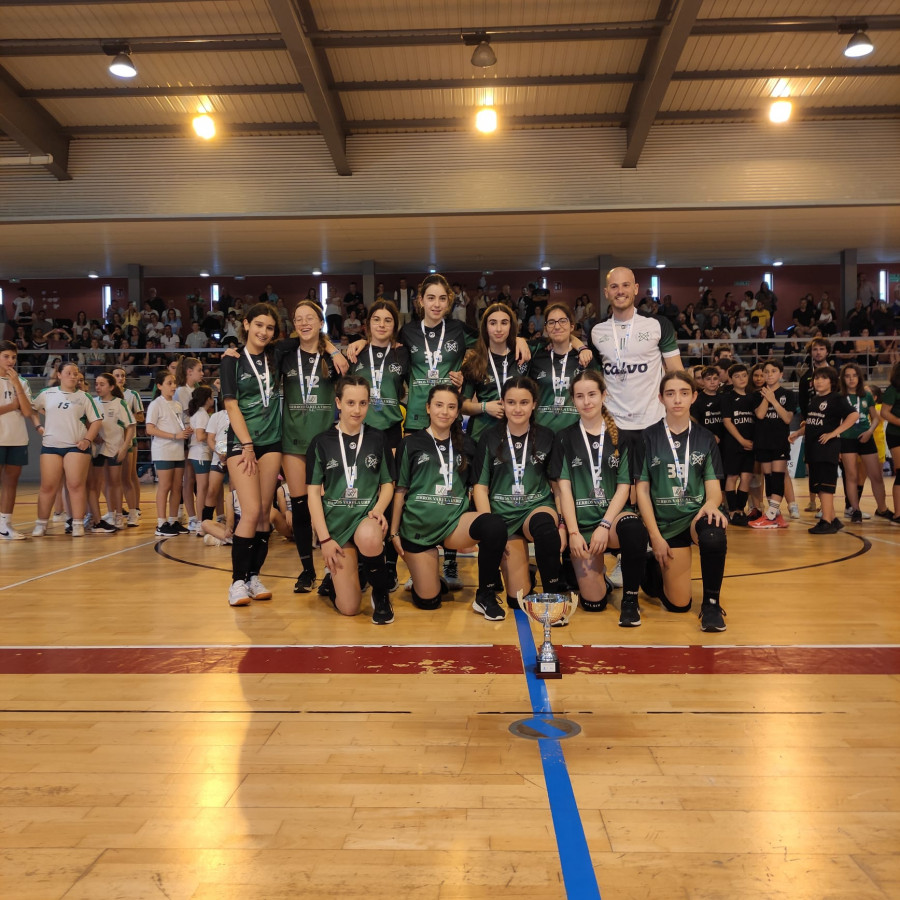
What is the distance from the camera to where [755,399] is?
28.9 feet

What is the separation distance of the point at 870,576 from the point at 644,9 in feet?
26.6

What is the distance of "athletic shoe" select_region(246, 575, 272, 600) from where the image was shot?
5.17 m

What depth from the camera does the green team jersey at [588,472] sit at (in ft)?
15.8

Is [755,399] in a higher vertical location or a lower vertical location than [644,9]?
lower

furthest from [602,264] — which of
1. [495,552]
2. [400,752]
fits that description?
[400,752]

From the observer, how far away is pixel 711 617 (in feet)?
14.3

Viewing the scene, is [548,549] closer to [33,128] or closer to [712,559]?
[712,559]

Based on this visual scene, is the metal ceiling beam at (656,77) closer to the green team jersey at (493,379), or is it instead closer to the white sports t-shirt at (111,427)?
the green team jersey at (493,379)

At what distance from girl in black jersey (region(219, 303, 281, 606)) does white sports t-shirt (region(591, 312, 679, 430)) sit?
2111mm

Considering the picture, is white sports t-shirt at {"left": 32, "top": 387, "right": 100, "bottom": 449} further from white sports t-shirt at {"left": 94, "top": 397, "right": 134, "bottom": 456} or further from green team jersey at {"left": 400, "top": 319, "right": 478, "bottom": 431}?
green team jersey at {"left": 400, "top": 319, "right": 478, "bottom": 431}

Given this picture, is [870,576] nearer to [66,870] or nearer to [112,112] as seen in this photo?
[66,870]

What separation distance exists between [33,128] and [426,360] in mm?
10631

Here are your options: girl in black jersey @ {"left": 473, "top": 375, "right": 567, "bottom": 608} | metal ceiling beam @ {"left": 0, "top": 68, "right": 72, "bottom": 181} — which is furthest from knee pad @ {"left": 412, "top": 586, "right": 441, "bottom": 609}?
metal ceiling beam @ {"left": 0, "top": 68, "right": 72, "bottom": 181}

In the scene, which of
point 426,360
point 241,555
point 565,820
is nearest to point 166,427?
point 241,555
